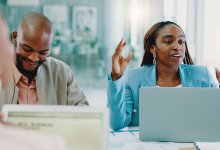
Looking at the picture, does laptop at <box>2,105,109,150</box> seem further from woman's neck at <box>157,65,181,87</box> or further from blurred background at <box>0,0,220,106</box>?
blurred background at <box>0,0,220,106</box>

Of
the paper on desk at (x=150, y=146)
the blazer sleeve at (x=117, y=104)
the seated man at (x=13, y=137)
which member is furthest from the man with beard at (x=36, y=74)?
the seated man at (x=13, y=137)

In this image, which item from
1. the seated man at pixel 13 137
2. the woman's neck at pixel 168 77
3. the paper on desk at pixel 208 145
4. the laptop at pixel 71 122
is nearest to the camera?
the seated man at pixel 13 137

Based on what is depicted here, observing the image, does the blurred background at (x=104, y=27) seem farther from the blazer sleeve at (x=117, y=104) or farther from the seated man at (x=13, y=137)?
the seated man at (x=13, y=137)

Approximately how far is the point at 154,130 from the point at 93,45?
146 centimetres

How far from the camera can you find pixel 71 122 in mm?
854

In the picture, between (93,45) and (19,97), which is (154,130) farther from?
(93,45)

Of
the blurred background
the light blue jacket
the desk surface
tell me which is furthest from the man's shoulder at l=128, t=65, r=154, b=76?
the blurred background

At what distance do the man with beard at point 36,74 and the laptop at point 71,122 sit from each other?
60cm

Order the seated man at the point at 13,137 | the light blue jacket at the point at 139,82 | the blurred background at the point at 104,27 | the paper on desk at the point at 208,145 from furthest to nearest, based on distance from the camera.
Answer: the blurred background at the point at 104,27, the light blue jacket at the point at 139,82, the paper on desk at the point at 208,145, the seated man at the point at 13,137

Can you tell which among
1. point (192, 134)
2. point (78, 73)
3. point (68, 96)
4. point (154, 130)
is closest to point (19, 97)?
point (68, 96)

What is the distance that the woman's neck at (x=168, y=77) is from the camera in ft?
5.64

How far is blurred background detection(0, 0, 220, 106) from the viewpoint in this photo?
2.48 m

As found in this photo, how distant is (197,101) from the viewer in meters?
1.17

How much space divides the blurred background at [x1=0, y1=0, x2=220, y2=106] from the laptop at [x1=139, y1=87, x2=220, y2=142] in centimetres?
140
